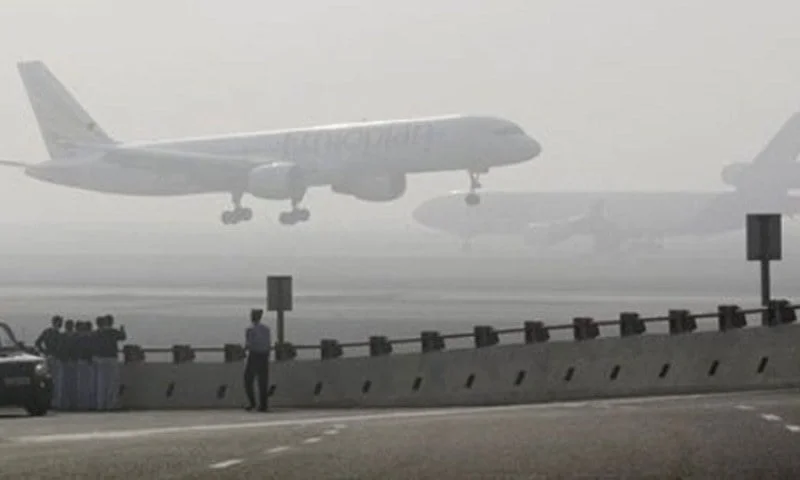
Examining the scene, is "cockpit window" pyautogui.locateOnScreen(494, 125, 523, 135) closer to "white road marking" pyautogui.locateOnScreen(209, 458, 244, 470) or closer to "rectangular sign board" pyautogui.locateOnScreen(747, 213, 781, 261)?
"rectangular sign board" pyautogui.locateOnScreen(747, 213, 781, 261)

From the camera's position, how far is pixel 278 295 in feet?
142

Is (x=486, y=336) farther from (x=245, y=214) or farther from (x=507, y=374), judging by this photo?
(x=245, y=214)

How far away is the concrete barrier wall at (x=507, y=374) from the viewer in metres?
36.2

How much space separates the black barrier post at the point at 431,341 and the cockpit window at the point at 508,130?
334 ft

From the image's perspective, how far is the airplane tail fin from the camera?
16412 centimetres

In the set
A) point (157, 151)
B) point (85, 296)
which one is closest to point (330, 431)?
point (157, 151)

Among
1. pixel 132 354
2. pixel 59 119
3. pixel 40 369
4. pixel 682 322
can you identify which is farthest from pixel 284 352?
pixel 59 119

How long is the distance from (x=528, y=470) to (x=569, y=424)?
627 centimetres

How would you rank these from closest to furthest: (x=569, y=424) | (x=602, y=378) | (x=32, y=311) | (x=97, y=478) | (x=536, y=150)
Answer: (x=97, y=478)
(x=569, y=424)
(x=602, y=378)
(x=536, y=150)
(x=32, y=311)

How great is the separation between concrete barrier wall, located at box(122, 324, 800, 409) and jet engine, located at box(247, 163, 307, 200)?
96.6 meters

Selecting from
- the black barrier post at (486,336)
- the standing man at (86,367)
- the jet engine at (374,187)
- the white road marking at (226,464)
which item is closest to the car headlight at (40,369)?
the standing man at (86,367)

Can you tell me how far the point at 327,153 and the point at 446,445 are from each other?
128m

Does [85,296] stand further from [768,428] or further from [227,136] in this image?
[768,428]

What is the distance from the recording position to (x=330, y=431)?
26.7 meters
